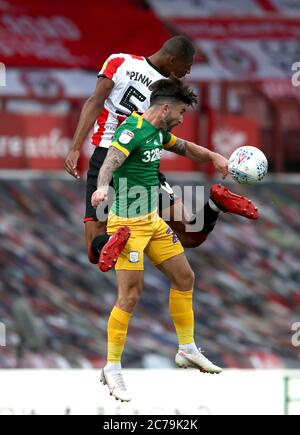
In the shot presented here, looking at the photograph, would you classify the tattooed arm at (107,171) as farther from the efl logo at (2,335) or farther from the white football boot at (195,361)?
the efl logo at (2,335)

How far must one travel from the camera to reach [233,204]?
11906mm

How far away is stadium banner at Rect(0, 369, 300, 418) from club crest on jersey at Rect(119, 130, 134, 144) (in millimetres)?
4386

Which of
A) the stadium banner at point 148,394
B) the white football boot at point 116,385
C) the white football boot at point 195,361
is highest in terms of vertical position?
the white football boot at point 195,361

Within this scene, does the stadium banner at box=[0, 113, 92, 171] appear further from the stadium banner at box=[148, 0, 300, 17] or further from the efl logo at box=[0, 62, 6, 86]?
the stadium banner at box=[148, 0, 300, 17]

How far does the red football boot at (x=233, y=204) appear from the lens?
11875 millimetres

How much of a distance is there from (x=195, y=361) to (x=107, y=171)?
174 centimetres

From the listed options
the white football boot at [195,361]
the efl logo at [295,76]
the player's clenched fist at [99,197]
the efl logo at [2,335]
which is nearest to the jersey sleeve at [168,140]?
the player's clenched fist at [99,197]

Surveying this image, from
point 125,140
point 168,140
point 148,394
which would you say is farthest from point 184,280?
point 148,394

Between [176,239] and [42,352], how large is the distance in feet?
31.5

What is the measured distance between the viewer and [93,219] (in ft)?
39.1

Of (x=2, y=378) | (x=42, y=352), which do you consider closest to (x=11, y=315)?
(x=42, y=352)

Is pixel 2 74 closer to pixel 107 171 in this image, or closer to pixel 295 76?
pixel 295 76

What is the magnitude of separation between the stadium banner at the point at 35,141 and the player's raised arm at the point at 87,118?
9.65 metres

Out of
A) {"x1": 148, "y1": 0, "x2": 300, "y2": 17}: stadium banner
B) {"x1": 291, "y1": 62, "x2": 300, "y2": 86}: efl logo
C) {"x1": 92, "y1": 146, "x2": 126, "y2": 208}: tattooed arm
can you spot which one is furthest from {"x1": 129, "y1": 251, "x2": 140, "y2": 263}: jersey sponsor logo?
{"x1": 148, "y1": 0, "x2": 300, "y2": 17}: stadium banner
